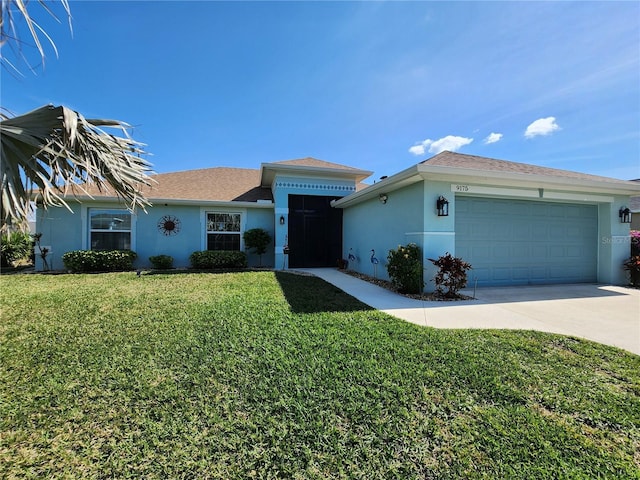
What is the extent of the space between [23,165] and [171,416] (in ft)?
9.14

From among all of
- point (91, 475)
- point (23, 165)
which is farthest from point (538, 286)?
point (23, 165)

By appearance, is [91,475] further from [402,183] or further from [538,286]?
[538,286]

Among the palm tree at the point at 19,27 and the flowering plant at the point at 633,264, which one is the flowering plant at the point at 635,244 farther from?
the palm tree at the point at 19,27

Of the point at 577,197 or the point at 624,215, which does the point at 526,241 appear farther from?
the point at 624,215

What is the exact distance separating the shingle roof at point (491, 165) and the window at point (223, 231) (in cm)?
915

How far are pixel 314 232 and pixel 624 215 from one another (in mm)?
10770

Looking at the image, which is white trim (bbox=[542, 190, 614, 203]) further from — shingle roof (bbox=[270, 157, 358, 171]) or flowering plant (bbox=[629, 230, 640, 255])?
shingle roof (bbox=[270, 157, 358, 171])

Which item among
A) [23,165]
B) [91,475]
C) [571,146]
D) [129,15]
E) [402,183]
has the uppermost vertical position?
[129,15]

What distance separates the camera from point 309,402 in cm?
248

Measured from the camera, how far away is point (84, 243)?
37.5ft

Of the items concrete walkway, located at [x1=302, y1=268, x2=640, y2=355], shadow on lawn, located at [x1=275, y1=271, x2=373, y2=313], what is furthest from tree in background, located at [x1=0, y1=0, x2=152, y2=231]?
concrete walkway, located at [x1=302, y1=268, x2=640, y2=355]

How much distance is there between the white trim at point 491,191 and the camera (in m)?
7.07

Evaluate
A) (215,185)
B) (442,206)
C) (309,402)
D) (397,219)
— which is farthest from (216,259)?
(309,402)

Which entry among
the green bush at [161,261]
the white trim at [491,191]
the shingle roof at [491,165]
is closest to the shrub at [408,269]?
the white trim at [491,191]
